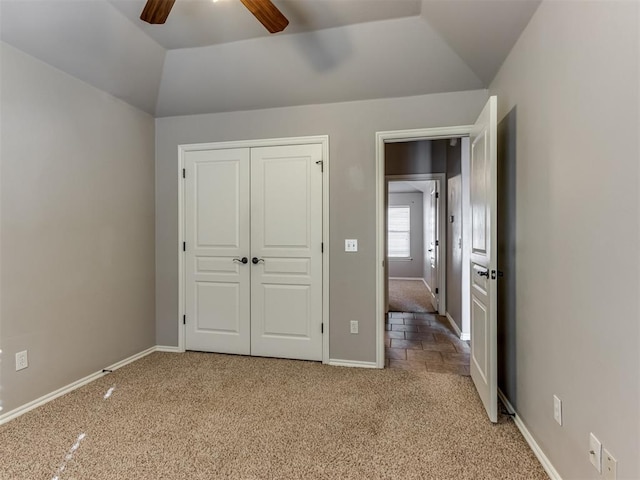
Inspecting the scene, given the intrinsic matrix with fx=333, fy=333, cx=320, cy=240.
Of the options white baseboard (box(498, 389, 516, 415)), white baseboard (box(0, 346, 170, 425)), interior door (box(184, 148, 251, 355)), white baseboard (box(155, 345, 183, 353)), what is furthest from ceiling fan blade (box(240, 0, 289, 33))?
white baseboard (box(155, 345, 183, 353))

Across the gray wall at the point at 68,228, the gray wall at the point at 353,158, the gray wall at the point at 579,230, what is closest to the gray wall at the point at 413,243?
the gray wall at the point at 353,158

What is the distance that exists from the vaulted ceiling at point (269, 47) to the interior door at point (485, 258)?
Answer: 523 millimetres

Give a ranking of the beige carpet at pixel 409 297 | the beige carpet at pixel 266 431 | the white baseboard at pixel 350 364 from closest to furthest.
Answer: the beige carpet at pixel 266 431, the white baseboard at pixel 350 364, the beige carpet at pixel 409 297

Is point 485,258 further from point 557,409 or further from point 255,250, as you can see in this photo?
point 255,250

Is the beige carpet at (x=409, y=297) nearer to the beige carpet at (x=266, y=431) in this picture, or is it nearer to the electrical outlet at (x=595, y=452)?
the beige carpet at (x=266, y=431)

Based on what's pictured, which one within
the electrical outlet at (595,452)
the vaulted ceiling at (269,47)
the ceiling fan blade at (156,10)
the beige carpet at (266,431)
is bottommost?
the beige carpet at (266,431)

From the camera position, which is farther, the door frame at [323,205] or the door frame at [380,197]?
the door frame at [323,205]

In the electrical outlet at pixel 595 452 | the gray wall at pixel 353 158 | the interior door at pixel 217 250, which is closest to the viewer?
the electrical outlet at pixel 595 452

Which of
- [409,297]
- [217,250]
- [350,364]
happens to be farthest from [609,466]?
[409,297]

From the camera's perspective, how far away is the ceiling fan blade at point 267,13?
164 cm

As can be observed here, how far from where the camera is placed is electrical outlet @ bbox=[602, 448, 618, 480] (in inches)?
44.6

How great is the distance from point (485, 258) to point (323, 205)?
141cm

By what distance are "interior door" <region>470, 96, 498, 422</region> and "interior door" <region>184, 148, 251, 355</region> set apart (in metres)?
1.97

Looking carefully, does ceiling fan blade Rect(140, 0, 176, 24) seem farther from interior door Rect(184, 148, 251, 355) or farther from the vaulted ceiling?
interior door Rect(184, 148, 251, 355)
